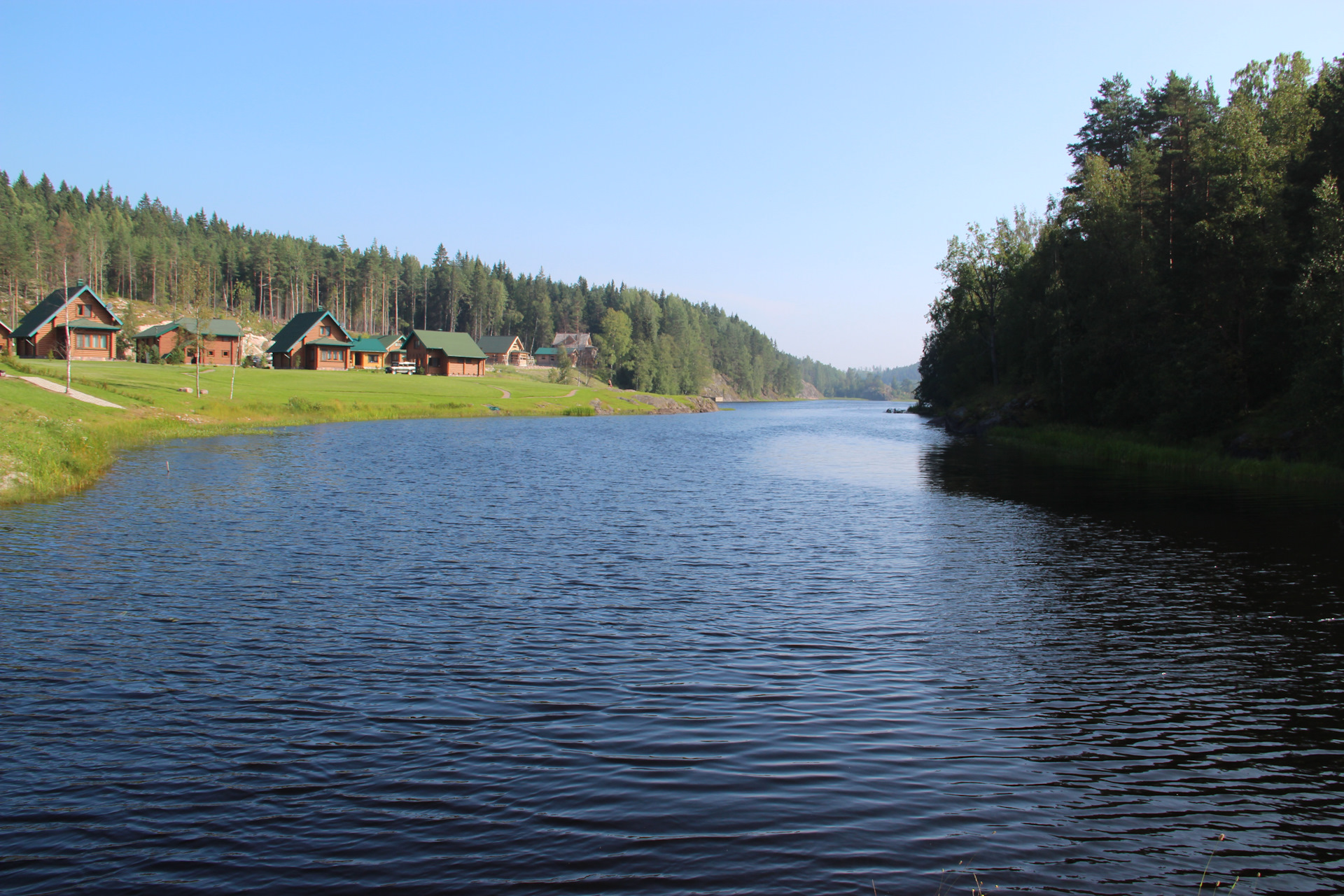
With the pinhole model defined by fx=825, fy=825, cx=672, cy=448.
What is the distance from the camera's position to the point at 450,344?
143 metres

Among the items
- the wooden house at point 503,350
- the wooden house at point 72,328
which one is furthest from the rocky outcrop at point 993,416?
the wooden house at point 503,350

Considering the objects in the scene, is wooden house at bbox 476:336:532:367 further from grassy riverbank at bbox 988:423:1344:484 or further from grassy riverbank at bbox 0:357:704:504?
grassy riverbank at bbox 988:423:1344:484

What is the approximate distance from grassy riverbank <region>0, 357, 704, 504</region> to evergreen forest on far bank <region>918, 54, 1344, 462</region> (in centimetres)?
5294

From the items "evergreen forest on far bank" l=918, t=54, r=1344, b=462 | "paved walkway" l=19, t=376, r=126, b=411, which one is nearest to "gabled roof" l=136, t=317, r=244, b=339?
"paved walkway" l=19, t=376, r=126, b=411

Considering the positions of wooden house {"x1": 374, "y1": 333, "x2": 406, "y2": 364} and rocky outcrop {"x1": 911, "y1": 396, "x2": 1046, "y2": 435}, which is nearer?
rocky outcrop {"x1": 911, "y1": 396, "x2": 1046, "y2": 435}

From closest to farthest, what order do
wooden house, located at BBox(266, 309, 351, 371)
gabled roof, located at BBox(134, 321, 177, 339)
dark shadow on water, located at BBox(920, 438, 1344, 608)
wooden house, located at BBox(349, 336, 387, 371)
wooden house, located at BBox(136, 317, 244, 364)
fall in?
dark shadow on water, located at BBox(920, 438, 1344, 608)
wooden house, located at BBox(136, 317, 244, 364)
gabled roof, located at BBox(134, 321, 177, 339)
wooden house, located at BBox(266, 309, 351, 371)
wooden house, located at BBox(349, 336, 387, 371)

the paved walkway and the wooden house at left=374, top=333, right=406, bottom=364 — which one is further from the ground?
the wooden house at left=374, top=333, right=406, bottom=364

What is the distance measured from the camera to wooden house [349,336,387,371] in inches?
5157

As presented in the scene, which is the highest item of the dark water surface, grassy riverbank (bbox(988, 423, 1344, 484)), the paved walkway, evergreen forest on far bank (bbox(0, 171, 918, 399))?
evergreen forest on far bank (bbox(0, 171, 918, 399))

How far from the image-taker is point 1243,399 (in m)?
46.6

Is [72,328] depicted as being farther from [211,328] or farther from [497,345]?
[497,345]

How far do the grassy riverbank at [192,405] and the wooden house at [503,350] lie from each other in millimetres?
28067

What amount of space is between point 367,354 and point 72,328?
40215mm

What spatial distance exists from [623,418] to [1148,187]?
67.8m
